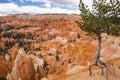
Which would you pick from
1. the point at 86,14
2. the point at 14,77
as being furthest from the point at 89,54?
the point at 86,14

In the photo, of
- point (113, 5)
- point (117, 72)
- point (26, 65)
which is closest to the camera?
point (113, 5)

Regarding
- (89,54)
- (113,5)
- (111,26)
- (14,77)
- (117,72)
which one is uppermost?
(113,5)

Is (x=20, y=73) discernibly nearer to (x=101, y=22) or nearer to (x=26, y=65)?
(x=26, y=65)

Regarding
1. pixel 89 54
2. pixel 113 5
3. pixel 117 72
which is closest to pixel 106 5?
pixel 113 5

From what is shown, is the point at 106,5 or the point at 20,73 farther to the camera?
the point at 20,73

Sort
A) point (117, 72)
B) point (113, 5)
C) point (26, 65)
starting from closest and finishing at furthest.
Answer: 1. point (113, 5)
2. point (117, 72)
3. point (26, 65)

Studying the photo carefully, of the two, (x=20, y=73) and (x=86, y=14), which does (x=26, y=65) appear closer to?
(x=20, y=73)

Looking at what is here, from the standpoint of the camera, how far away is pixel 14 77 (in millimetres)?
69375

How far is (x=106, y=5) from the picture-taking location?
27375 mm

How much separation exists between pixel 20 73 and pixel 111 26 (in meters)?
45.6

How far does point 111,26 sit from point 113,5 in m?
2.08

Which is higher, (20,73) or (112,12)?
(112,12)

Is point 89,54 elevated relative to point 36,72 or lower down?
elevated

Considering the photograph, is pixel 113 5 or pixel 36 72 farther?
pixel 36 72
